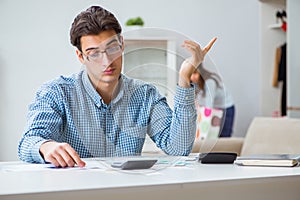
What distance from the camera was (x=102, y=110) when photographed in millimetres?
1299

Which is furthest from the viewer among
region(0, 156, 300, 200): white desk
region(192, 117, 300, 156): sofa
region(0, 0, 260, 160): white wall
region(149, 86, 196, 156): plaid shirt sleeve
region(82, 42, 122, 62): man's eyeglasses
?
region(0, 0, 260, 160): white wall

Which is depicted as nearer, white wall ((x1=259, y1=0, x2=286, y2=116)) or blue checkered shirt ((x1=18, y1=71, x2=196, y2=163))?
blue checkered shirt ((x1=18, y1=71, x2=196, y2=163))

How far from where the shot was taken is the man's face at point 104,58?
4.16 feet

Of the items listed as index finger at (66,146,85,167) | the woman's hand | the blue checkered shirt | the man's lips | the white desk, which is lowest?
the white desk

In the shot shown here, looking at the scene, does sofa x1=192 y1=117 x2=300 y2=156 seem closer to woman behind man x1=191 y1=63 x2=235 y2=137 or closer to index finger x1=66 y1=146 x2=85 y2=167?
woman behind man x1=191 y1=63 x2=235 y2=137

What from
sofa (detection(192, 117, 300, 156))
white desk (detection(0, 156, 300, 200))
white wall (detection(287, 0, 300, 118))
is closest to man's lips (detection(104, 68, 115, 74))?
white desk (detection(0, 156, 300, 200))

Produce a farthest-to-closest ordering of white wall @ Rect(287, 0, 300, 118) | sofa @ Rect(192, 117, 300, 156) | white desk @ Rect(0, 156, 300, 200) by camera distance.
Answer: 1. white wall @ Rect(287, 0, 300, 118)
2. sofa @ Rect(192, 117, 300, 156)
3. white desk @ Rect(0, 156, 300, 200)

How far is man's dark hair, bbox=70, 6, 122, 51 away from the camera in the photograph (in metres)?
1.36

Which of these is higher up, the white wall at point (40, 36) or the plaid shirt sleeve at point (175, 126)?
the white wall at point (40, 36)

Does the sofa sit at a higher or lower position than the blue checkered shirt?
lower

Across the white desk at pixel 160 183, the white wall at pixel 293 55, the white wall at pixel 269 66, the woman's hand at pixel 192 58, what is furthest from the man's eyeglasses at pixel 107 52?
the white wall at pixel 269 66

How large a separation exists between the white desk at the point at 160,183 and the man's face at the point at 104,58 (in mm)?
217

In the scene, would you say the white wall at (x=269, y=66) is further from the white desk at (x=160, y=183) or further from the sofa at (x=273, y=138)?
the white desk at (x=160, y=183)

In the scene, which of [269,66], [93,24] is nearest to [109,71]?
[93,24]
